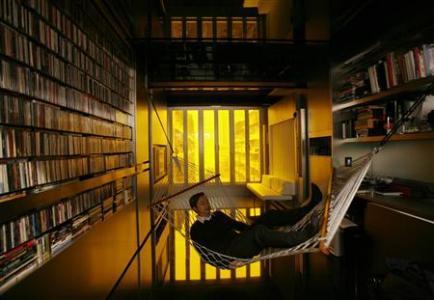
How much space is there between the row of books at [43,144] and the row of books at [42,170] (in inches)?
1.4

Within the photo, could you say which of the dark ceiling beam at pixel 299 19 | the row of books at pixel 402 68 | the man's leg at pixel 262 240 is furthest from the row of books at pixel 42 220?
the dark ceiling beam at pixel 299 19

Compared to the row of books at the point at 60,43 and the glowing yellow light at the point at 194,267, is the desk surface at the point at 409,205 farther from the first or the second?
the row of books at the point at 60,43

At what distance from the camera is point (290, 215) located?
8.21 ft

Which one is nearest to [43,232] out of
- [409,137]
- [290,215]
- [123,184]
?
[123,184]

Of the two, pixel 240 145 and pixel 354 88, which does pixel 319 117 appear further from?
pixel 240 145

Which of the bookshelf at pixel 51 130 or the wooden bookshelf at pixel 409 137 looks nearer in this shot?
the bookshelf at pixel 51 130

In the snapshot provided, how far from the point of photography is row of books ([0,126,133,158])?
1071 mm

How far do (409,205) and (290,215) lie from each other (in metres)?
0.86

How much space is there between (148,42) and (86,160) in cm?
182

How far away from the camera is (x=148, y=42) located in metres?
3.15

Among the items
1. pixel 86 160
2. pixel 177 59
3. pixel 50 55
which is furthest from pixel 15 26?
pixel 177 59

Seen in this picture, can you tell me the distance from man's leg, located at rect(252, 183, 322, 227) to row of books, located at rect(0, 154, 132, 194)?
53.9 inches

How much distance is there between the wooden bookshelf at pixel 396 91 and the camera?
6.89ft

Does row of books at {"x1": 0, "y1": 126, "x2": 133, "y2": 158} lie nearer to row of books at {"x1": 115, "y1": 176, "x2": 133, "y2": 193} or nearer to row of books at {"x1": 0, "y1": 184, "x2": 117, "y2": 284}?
row of books at {"x1": 0, "y1": 184, "x2": 117, "y2": 284}
